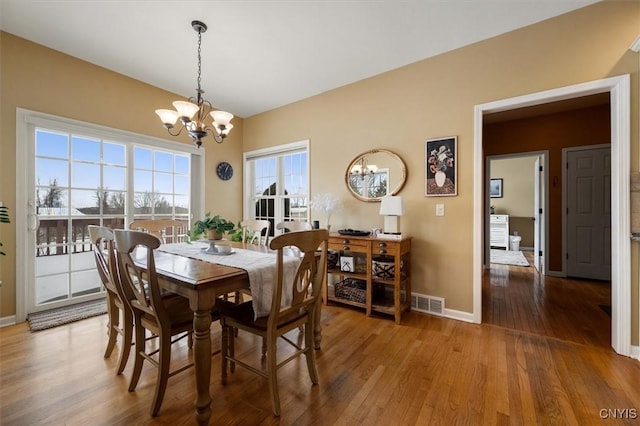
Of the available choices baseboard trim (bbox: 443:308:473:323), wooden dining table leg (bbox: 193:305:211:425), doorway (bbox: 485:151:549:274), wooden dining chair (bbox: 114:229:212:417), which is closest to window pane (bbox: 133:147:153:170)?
wooden dining chair (bbox: 114:229:212:417)

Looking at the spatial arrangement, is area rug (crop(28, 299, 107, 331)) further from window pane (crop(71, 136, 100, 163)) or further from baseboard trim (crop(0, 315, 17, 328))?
window pane (crop(71, 136, 100, 163))

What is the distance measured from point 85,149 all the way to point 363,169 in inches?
128

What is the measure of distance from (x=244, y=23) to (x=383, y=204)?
2132mm

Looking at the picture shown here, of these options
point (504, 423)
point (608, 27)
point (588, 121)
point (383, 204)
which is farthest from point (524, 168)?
point (504, 423)

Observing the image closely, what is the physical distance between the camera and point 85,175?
9.87 ft

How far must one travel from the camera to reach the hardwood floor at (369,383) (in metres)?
1.42

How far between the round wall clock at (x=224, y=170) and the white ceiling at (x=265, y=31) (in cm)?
136

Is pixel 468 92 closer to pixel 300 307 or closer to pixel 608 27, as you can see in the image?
pixel 608 27

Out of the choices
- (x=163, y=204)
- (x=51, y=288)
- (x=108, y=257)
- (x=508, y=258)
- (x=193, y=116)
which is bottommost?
(x=508, y=258)

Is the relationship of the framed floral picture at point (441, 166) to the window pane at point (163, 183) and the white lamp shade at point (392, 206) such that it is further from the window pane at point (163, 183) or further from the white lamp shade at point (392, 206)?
the window pane at point (163, 183)

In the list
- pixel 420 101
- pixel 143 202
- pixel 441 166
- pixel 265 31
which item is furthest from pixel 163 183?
pixel 441 166

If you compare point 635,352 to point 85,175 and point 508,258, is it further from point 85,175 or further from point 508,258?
point 85,175

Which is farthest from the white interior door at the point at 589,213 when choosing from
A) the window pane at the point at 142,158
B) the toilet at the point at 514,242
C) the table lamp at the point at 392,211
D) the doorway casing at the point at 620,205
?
the window pane at the point at 142,158

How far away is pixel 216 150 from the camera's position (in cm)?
420
